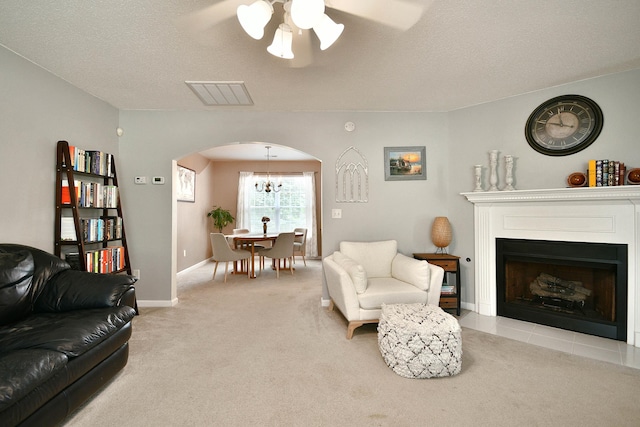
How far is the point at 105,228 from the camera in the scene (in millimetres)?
3221

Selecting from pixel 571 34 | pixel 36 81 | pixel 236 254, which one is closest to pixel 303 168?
pixel 236 254

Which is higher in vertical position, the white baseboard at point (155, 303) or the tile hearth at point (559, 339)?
the white baseboard at point (155, 303)

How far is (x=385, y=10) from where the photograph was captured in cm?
189

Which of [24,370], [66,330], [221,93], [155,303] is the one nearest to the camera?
[24,370]

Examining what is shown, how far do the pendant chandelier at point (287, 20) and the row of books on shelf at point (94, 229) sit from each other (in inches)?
101

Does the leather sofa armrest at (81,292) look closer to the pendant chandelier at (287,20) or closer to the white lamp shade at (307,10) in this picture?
the pendant chandelier at (287,20)

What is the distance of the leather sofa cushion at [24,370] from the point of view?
1249mm

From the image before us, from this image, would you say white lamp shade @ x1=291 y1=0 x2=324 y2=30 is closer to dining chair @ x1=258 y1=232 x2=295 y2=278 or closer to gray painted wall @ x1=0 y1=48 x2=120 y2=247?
gray painted wall @ x1=0 y1=48 x2=120 y2=247

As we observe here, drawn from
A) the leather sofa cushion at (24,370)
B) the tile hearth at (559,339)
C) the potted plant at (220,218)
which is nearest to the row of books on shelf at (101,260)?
the leather sofa cushion at (24,370)

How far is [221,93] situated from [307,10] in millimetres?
2027

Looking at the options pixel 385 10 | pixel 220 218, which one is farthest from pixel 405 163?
pixel 220 218

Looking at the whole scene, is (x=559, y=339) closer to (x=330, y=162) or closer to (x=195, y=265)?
(x=330, y=162)

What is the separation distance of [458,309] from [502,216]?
1.15 m

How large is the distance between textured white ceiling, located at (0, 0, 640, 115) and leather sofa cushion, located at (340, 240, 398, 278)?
168 cm
